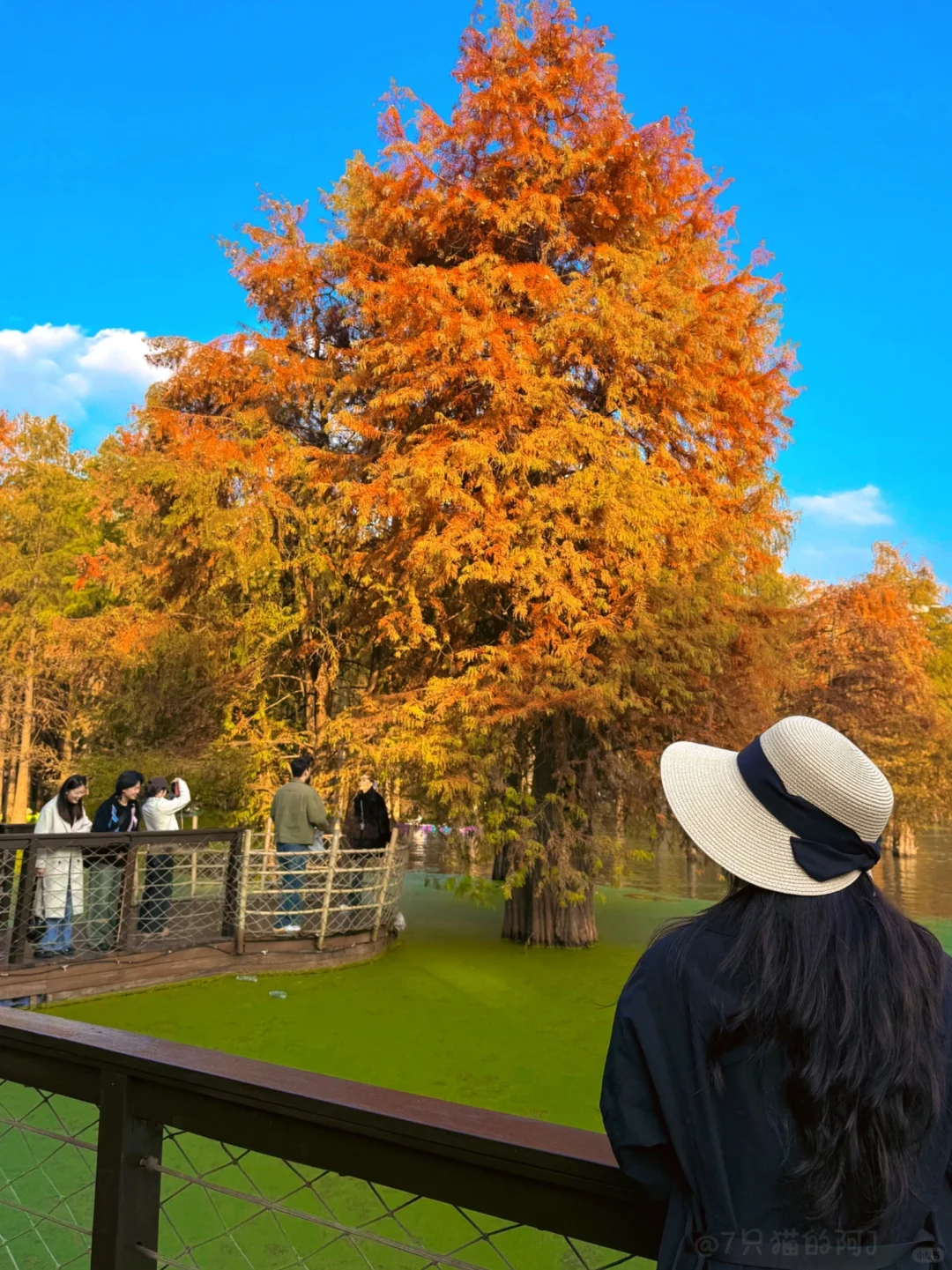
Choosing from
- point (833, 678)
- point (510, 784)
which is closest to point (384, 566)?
point (510, 784)

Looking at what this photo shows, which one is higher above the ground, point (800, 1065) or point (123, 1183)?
point (800, 1065)

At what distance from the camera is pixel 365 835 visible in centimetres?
1013

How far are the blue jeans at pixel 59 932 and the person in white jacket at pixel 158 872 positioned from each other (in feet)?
2.17

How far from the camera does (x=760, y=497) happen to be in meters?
11.9

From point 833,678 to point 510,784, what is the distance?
882 cm

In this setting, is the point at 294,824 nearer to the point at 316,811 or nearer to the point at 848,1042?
the point at 316,811

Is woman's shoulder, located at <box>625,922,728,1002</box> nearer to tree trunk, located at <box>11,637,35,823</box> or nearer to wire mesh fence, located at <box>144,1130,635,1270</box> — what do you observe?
wire mesh fence, located at <box>144,1130,635,1270</box>

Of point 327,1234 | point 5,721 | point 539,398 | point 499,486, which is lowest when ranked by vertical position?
point 327,1234

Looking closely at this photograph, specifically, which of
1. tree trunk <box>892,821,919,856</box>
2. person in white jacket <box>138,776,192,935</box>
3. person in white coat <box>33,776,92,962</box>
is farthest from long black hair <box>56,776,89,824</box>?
tree trunk <box>892,821,919,856</box>

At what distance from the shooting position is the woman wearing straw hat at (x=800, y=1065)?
1.05 meters

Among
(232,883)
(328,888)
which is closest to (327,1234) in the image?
(232,883)

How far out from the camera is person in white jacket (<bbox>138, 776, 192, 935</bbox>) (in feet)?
26.0

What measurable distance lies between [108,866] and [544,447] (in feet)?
18.7

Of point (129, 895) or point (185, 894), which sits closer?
point (129, 895)
